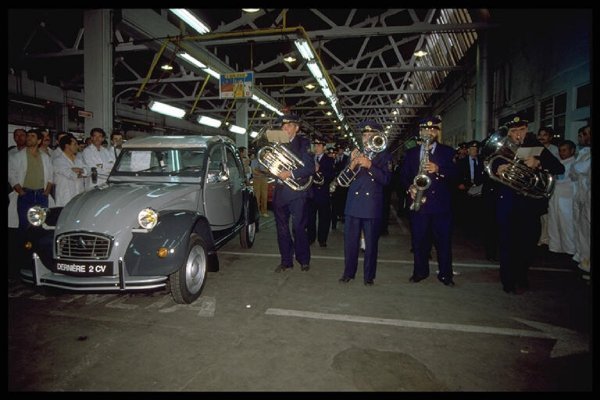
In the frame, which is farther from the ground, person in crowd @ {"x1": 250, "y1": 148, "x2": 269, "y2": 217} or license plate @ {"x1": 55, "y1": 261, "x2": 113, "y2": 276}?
person in crowd @ {"x1": 250, "y1": 148, "x2": 269, "y2": 217}

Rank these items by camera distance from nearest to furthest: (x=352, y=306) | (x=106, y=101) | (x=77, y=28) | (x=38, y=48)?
(x=352, y=306)
(x=106, y=101)
(x=77, y=28)
(x=38, y=48)

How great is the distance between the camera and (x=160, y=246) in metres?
3.99

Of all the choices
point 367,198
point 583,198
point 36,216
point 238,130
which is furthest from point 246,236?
point 238,130

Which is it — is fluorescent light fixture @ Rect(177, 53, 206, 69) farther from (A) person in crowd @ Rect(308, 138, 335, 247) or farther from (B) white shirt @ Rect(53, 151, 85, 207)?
(A) person in crowd @ Rect(308, 138, 335, 247)

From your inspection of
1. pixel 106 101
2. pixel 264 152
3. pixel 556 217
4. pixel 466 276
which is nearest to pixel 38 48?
pixel 106 101

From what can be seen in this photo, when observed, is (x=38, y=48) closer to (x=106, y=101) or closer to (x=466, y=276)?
(x=106, y=101)

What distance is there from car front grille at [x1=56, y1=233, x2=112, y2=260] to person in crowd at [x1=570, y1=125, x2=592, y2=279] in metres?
6.53

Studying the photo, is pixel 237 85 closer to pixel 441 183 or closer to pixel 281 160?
pixel 281 160

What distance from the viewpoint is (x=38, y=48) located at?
552 inches

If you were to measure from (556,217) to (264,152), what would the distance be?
5.60m

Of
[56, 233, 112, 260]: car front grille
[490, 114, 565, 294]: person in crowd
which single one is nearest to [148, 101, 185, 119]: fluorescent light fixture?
[56, 233, 112, 260]: car front grille

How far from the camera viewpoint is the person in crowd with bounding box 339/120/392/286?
15.9ft

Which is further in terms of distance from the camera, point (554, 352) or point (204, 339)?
point (204, 339)
